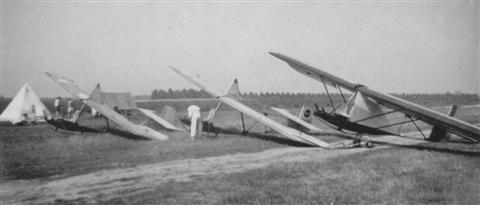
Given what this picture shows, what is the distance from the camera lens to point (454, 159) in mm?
9766

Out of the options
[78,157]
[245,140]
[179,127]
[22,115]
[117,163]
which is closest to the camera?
[117,163]

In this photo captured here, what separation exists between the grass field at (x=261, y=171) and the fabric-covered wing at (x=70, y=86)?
2.05 meters

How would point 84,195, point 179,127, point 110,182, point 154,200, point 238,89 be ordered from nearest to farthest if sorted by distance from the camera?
point 154,200
point 84,195
point 110,182
point 238,89
point 179,127

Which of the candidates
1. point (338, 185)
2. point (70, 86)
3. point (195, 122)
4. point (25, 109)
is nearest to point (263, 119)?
point (195, 122)

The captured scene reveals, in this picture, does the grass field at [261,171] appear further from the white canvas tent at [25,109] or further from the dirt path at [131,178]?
the white canvas tent at [25,109]

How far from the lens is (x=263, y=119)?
43.3ft

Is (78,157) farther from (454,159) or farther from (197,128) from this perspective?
(454,159)

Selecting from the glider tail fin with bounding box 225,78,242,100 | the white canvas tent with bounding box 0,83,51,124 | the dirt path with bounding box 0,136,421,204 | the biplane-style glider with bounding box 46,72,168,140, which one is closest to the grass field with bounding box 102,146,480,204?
the dirt path with bounding box 0,136,421,204

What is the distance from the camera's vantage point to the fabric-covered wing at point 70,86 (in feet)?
48.5

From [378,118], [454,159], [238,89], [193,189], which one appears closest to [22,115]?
[238,89]

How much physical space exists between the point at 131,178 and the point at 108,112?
7232 millimetres

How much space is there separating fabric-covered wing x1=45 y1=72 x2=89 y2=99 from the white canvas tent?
23.2 ft

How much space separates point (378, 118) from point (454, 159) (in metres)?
3.52

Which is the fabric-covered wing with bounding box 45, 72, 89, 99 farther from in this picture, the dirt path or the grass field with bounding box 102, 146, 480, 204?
the grass field with bounding box 102, 146, 480, 204
